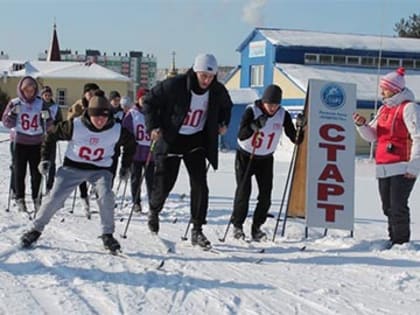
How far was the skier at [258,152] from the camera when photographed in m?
7.56

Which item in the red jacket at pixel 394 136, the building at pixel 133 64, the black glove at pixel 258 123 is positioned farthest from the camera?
the building at pixel 133 64

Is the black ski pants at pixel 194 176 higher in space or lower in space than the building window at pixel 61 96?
higher

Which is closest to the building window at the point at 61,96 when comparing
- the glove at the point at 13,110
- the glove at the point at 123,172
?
the glove at the point at 13,110

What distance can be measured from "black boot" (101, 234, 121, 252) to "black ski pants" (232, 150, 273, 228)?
166cm

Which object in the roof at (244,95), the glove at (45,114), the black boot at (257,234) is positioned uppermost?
the glove at (45,114)

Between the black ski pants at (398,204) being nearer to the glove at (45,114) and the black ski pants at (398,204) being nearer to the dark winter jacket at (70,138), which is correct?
the dark winter jacket at (70,138)

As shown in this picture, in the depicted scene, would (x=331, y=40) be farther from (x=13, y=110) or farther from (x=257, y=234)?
(x=257, y=234)

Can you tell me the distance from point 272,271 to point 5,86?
57286 mm

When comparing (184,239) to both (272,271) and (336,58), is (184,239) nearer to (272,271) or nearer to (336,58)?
(272,271)

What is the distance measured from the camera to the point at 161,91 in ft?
23.1

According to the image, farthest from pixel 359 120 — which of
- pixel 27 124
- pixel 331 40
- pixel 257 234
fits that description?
pixel 331 40

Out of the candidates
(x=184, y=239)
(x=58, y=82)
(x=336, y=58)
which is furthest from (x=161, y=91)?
(x=58, y=82)

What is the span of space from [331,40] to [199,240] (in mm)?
35381

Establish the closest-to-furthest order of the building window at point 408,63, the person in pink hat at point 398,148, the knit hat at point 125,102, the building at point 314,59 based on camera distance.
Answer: the person in pink hat at point 398,148, the knit hat at point 125,102, the building at point 314,59, the building window at point 408,63
